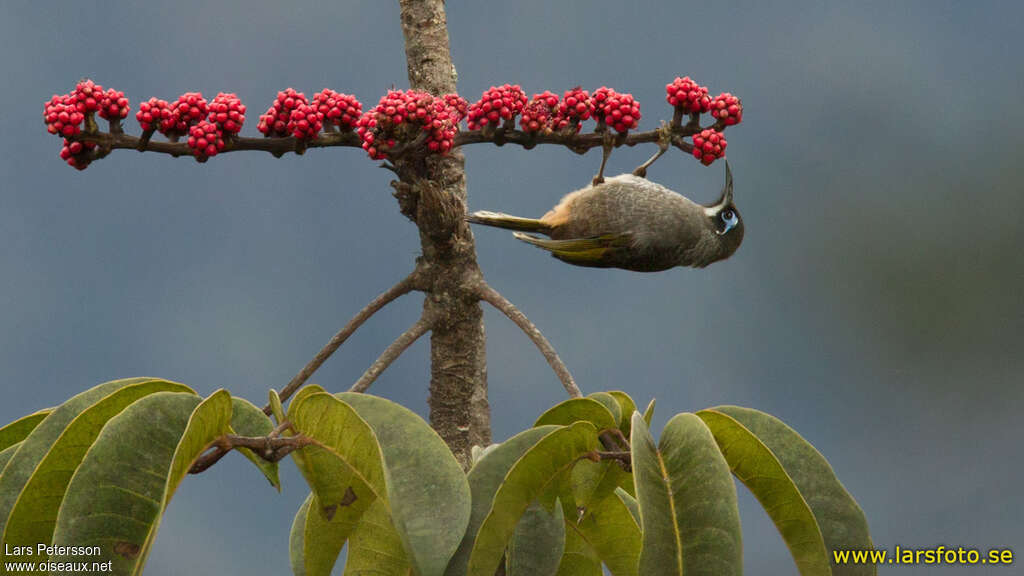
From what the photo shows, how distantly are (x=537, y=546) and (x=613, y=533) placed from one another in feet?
0.95

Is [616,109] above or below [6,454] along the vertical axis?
above

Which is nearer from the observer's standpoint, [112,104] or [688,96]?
[112,104]

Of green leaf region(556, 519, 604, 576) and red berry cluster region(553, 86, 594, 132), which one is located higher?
red berry cluster region(553, 86, 594, 132)

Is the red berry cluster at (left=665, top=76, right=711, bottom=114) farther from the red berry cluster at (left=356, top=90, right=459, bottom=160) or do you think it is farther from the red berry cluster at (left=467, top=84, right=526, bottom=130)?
the red berry cluster at (left=356, top=90, right=459, bottom=160)

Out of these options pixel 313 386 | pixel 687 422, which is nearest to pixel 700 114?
pixel 687 422

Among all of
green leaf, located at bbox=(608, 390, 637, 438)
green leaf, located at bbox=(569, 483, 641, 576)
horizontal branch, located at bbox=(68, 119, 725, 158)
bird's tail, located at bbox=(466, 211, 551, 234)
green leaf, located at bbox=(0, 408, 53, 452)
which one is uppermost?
horizontal branch, located at bbox=(68, 119, 725, 158)

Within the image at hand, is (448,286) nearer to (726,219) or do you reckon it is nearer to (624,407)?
(726,219)

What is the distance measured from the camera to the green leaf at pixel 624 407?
3.03 meters

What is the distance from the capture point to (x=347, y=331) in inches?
151

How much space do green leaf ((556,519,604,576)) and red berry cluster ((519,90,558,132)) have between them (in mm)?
1294

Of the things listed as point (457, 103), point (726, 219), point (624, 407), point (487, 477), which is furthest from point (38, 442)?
point (726, 219)

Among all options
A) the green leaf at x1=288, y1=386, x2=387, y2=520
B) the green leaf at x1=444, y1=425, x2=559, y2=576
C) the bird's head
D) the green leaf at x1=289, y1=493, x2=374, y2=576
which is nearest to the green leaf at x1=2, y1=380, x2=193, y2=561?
the green leaf at x1=288, y1=386, x2=387, y2=520

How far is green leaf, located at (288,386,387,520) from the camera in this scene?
2447 mm

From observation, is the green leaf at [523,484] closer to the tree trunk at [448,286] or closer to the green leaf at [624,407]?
the green leaf at [624,407]
